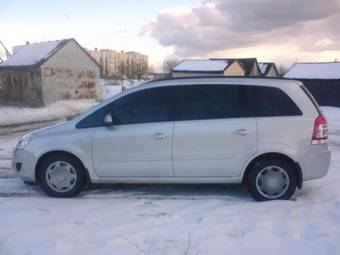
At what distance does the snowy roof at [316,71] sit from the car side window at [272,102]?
2856 cm

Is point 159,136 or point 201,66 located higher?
point 201,66

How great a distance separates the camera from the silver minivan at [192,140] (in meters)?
5.94

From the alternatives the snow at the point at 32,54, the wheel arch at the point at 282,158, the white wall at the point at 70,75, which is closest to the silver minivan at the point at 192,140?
the wheel arch at the point at 282,158

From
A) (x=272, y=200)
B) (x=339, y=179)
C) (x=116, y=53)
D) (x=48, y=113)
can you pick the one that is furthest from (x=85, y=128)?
(x=116, y=53)

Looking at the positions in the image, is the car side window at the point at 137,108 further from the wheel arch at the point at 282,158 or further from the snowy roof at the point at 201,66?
the snowy roof at the point at 201,66

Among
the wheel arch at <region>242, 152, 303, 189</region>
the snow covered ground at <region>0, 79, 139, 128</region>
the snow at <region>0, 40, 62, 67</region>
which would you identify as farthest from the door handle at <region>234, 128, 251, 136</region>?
the snow at <region>0, 40, 62, 67</region>

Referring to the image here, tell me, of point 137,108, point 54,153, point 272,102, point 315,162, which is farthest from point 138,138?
point 315,162

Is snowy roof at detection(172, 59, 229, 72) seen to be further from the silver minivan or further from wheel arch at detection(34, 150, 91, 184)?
wheel arch at detection(34, 150, 91, 184)

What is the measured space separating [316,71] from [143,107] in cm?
3142

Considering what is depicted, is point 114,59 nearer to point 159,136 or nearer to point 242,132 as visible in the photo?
point 159,136

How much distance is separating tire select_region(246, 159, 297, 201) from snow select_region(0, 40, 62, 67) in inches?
909

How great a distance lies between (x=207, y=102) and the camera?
20.1 ft

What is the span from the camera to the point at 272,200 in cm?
591

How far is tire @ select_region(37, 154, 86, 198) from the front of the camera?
6.25 m
